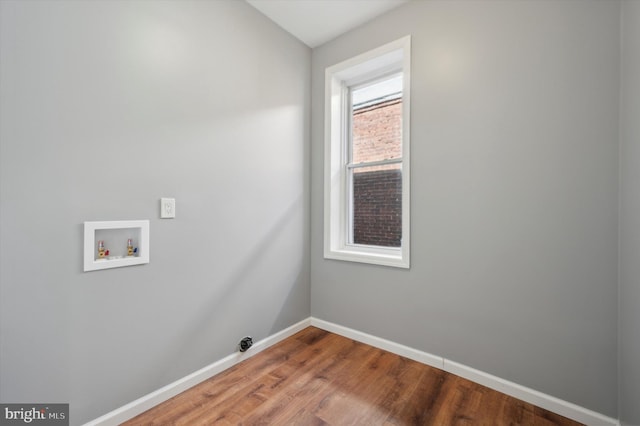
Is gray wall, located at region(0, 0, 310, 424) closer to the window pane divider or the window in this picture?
the window

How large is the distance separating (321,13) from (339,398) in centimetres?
286

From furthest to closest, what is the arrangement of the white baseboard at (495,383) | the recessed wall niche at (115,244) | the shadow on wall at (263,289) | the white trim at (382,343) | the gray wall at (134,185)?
the white trim at (382,343) → the shadow on wall at (263,289) → the white baseboard at (495,383) → the recessed wall niche at (115,244) → the gray wall at (134,185)

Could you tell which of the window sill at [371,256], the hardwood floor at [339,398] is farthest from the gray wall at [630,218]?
the window sill at [371,256]

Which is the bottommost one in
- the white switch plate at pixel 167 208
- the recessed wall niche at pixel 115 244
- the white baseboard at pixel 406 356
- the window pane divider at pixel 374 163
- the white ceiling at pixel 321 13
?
the white baseboard at pixel 406 356

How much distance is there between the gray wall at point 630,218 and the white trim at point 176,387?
2175 millimetres

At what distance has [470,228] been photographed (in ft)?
6.12

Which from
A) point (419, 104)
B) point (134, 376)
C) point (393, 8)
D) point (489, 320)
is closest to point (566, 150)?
point (419, 104)

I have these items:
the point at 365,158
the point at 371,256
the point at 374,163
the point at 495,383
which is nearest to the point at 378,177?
the point at 374,163

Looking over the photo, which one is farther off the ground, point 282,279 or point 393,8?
point 393,8

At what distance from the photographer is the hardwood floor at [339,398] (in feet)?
4.95

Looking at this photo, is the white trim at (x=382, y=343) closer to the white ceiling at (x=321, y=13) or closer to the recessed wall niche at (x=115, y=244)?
the recessed wall niche at (x=115, y=244)

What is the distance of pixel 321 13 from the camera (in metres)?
2.22

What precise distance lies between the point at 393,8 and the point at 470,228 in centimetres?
184

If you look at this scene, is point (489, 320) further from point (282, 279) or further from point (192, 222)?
point (192, 222)
